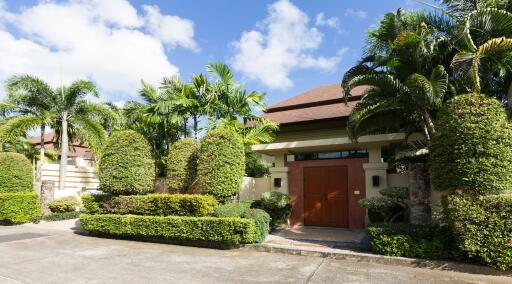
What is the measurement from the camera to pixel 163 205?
10453 mm

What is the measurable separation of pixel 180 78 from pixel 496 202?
12442mm

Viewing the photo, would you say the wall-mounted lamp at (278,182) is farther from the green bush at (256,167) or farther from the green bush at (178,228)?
the green bush at (178,228)

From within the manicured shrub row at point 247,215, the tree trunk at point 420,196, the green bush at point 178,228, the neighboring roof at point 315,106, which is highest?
the neighboring roof at point 315,106

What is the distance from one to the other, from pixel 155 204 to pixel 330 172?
6320 millimetres

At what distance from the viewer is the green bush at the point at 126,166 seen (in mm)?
11219

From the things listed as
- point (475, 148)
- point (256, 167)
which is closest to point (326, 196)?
point (256, 167)

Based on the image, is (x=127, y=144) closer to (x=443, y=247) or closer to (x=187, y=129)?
(x=187, y=129)

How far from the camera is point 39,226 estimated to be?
535 inches

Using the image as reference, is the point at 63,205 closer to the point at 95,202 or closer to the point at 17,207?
the point at 17,207

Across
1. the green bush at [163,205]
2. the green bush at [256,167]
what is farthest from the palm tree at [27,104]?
the green bush at [256,167]

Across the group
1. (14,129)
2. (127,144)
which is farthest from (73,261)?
(14,129)

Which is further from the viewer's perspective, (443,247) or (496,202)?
(443,247)

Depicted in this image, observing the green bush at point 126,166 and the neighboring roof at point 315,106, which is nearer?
the green bush at point 126,166

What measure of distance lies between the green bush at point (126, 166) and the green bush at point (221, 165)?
238 centimetres
